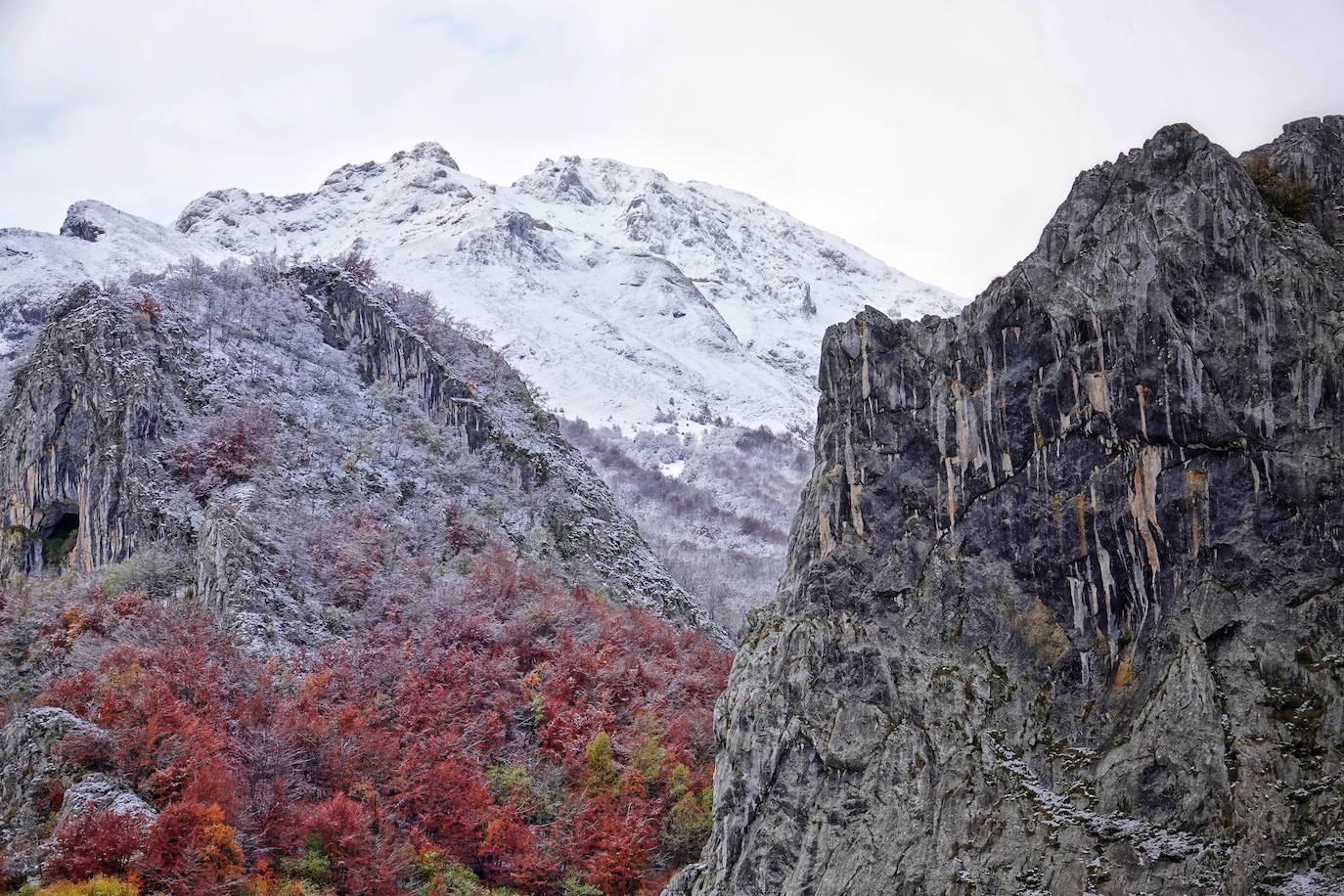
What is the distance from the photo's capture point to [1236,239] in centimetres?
2283

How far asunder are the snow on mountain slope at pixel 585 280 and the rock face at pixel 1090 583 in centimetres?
8043

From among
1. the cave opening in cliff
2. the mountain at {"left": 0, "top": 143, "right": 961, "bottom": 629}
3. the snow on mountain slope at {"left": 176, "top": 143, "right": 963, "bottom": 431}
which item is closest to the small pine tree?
the cave opening in cliff

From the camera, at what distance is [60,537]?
4534cm

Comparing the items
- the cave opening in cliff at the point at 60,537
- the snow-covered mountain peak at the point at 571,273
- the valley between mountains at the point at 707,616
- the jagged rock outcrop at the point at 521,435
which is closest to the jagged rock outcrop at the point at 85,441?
the cave opening in cliff at the point at 60,537

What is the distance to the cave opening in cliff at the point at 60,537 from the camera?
44.3 m

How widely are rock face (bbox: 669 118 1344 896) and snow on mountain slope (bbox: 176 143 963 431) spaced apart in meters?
80.4

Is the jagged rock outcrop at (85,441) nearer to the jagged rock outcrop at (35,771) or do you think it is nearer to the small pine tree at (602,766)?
the jagged rock outcrop at (35,771)

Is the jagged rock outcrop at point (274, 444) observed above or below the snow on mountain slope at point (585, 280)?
below

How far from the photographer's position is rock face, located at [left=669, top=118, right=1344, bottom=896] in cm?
2088

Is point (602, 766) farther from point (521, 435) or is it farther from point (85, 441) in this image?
point (85, 441)

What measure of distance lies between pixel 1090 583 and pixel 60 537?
42573mm

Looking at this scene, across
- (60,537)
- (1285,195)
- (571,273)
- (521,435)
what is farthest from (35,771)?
(571,273)

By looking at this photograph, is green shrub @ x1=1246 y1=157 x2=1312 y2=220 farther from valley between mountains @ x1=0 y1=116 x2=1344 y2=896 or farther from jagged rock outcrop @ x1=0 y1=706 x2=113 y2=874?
jagged rock outcrop @ x1=0 y1=706 x2=113 y2=874

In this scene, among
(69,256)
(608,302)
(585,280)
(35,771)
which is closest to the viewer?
(35,771)
